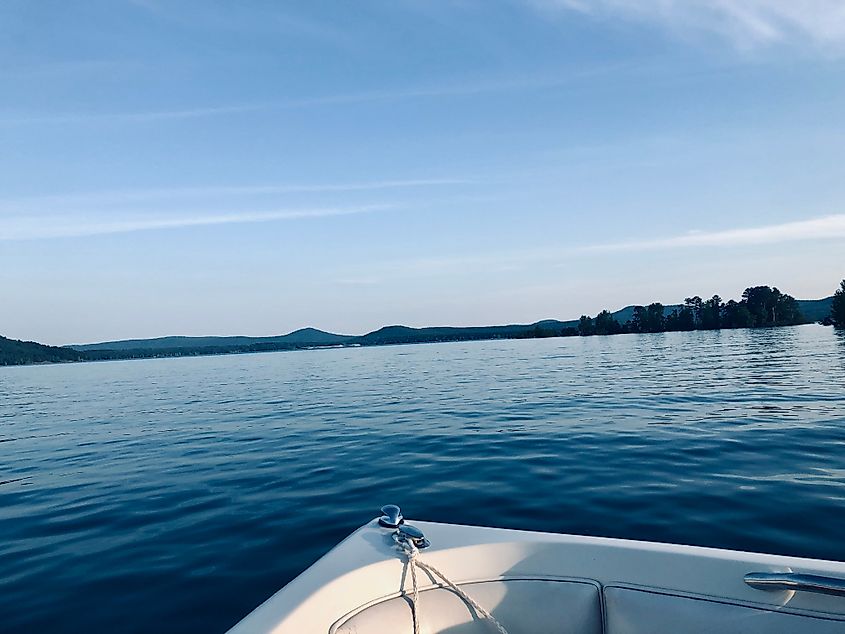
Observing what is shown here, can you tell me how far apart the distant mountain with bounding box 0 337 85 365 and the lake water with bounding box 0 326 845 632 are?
536 ft

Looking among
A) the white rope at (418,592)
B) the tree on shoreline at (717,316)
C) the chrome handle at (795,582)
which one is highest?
the tree on shoreline at (717,316)

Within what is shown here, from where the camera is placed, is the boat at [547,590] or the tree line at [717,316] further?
the tree line at [717,316]

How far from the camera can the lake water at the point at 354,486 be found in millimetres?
5430

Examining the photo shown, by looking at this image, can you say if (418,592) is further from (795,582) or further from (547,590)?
(795,582)

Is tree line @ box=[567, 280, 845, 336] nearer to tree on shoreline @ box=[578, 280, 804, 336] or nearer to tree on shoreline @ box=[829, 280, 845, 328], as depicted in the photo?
tree on shoreline @ box=[578, 280, 804, 336]

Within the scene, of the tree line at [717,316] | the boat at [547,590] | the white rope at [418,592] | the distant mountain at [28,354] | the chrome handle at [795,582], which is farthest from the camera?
the distant mountain at [28,354]

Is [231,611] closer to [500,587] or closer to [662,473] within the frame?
[500,587]

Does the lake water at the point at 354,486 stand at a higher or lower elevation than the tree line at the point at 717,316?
lower

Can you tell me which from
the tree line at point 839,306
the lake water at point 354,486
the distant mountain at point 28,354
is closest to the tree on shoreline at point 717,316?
the tree line at point 839,306

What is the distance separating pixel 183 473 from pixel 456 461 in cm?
530

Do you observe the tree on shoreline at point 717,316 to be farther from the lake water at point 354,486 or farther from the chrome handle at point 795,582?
the chrome handle at point 795,582

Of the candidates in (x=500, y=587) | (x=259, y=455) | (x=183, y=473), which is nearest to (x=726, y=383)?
(x=259, y=455)

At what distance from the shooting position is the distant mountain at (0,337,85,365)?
149375 millimetres

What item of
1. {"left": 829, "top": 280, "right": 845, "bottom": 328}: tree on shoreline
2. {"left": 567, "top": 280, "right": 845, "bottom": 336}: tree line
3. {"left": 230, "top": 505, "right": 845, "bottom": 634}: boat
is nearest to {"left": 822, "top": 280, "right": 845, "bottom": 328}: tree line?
{"left": 829, "top": 280, "right": 845, "bottom": 328}: tree on shoreline
